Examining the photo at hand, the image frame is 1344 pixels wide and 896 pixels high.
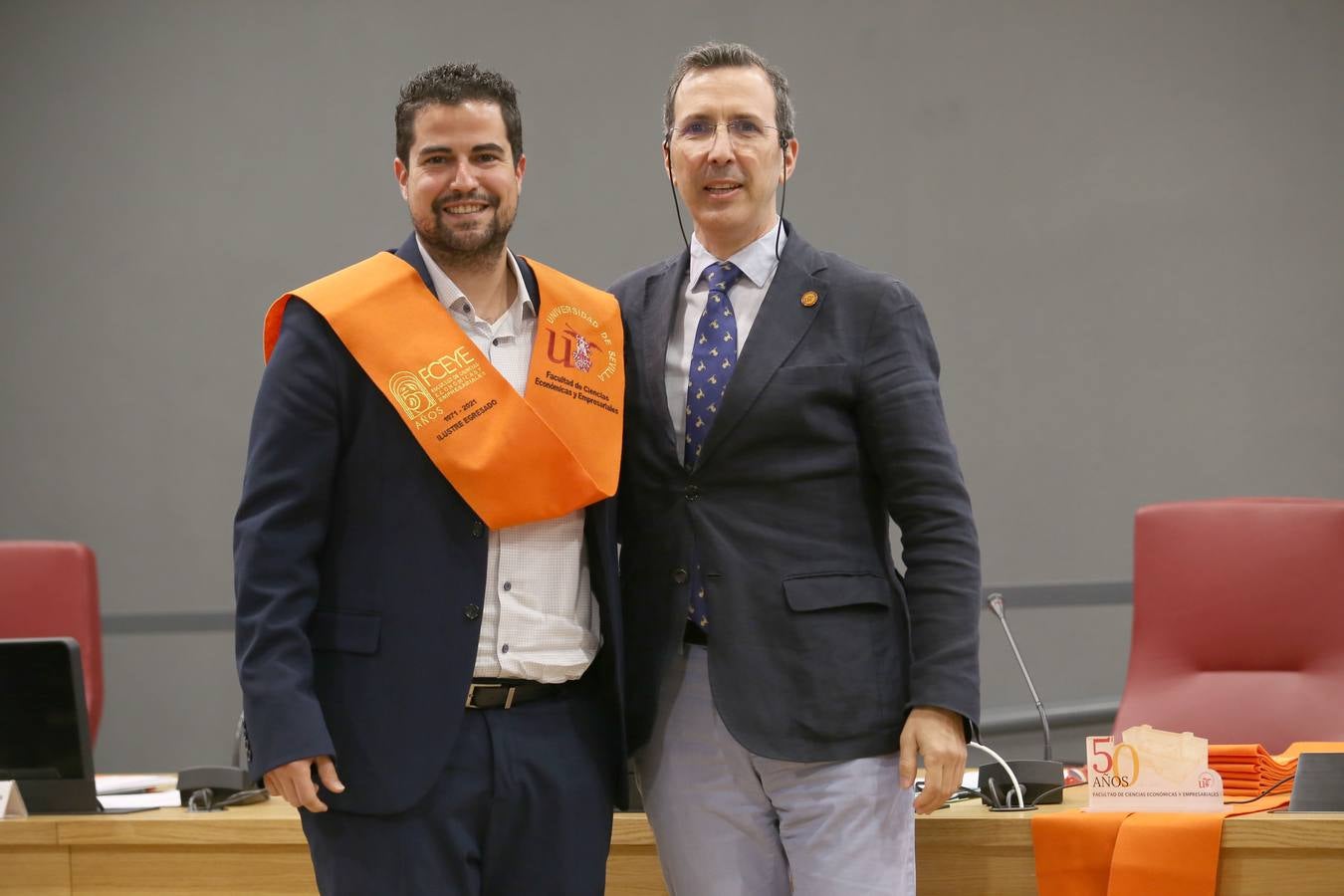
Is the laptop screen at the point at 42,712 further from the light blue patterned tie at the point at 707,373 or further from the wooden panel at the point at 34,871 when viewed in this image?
the light blue patterned tie at the point at 707,373

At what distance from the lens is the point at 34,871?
2.29 meters

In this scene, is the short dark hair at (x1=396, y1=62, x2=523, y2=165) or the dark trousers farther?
the short dark hair at (x1=396, y1=62, x2=523, y2=165)

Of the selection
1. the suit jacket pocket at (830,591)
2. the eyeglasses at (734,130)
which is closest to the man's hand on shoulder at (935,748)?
the suit jacket pocket at (830,591)

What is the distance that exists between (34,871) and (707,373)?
4.66ft

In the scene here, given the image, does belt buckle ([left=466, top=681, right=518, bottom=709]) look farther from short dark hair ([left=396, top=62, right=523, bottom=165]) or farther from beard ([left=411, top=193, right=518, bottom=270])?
short dark hair ([left=396, top=62, right=523, bottom=165])

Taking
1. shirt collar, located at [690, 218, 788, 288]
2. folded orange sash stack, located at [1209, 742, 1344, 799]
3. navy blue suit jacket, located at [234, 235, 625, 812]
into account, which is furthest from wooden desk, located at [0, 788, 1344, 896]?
shirt collar, located at [690, 218, 788, 288]

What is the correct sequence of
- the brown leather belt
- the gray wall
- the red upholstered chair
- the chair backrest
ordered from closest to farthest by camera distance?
1. the brown leather belt
2. the red upholstered chair
3. the chair backrest
4. the gray wall

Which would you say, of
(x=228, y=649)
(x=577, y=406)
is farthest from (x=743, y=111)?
(x=228, y=649)

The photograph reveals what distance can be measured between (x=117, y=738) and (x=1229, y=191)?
386 cm

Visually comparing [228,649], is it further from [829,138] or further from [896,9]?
[896,9]

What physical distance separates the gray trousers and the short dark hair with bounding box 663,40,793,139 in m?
0.73

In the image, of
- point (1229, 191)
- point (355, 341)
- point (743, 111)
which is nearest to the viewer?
point (355, 341)

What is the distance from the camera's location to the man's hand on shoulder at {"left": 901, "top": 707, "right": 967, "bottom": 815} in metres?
1.67

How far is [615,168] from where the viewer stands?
441 centimetres
